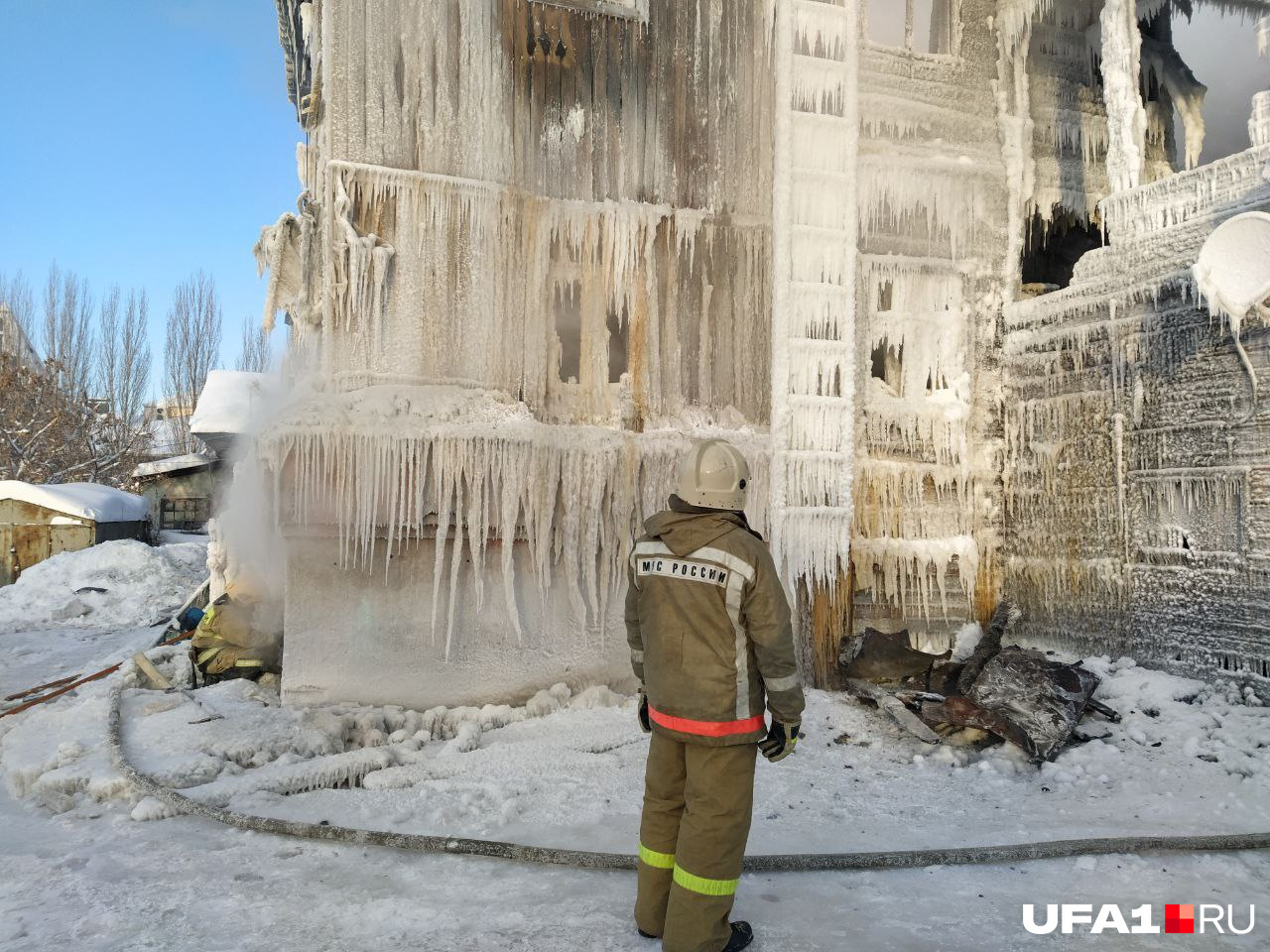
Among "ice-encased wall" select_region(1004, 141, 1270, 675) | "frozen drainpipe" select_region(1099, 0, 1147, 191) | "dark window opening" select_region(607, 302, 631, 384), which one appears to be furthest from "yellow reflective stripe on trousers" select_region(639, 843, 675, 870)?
"frozen drainpipe" select_region(1099, 0, 1147, 191)

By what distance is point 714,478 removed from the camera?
3.39 meters

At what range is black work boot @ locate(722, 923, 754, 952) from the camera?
3.21 metres

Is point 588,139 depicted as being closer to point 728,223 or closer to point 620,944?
point 728,223

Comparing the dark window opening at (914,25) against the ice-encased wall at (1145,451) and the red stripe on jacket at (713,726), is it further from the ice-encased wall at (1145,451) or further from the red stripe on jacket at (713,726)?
the red stripe on jacket at (713,726)

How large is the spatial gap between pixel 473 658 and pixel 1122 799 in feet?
16.4

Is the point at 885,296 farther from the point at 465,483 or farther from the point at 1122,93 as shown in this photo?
the point at 465,483

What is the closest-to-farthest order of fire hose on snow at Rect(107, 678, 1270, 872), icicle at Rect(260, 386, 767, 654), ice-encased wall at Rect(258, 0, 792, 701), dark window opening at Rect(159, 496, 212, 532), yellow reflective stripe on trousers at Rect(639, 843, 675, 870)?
yellow reflective stripe on trousers at Rect(639, 843, 675, 870), fire hose on snow at Rect(107, 678, 1270, 872), icicle at Rect(260, 386, 767, 654), ice-encased wall at Rect(258, 0, 792, 701), dark window opening at Rect(159, 496, 212, 532)

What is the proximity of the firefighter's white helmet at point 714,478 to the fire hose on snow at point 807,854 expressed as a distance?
1.90 meters

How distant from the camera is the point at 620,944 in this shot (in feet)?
10.8

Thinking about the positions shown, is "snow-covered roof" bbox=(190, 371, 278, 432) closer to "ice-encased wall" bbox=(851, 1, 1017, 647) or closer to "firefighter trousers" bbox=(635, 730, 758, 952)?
"ice-encased wall" bbox=(851, 1, 1017, 647)

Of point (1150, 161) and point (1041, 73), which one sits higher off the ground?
point (1041, 73)

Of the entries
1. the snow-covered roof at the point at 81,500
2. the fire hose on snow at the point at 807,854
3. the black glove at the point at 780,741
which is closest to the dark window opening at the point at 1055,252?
the fire hose on snow at the point at 807,854

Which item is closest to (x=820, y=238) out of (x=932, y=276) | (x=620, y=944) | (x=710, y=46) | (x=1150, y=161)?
(x=932, y=276)

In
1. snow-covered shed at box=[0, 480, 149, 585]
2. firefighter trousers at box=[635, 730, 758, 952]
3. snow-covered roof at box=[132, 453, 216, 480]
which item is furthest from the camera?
snow-covered roof at box=[132, 453, 216, 480]
